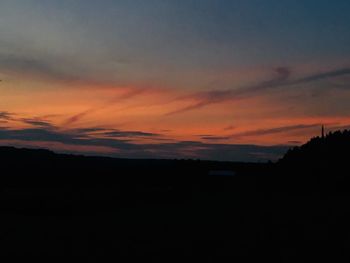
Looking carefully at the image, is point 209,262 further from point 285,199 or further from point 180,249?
point 285,199

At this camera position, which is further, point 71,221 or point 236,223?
point 71,221

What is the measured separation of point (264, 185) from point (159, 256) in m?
19.3

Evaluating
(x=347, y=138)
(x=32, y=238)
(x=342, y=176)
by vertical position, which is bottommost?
(x=32, y=238)

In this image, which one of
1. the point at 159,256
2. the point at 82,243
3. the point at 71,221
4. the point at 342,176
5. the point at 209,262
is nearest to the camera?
the point at 209,262

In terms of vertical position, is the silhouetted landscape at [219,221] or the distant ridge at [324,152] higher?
the distant ridge at [324,152]

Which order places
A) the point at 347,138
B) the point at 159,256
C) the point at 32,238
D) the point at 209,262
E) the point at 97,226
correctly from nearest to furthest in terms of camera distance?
the point at 209,262
the point at 159,256
the point at 32,238
the point at 97,226
the point at 347,138

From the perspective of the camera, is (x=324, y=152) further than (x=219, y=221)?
Yes

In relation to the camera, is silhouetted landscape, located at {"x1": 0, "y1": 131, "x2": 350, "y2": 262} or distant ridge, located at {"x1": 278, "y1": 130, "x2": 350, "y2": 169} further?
distant ridge, located at {"x1": 278, "y1": 130, "x2": 350, "y2": 169}

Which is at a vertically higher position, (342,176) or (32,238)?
(342,176)

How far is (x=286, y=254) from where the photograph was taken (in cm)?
1703

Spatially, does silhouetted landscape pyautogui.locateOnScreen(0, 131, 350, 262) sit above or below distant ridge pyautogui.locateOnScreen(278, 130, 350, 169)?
below

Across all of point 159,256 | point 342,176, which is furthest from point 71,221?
point 342,176

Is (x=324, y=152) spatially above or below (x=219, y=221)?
above

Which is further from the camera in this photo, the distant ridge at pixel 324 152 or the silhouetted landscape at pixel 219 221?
the distant ridge at pixel 324 152
